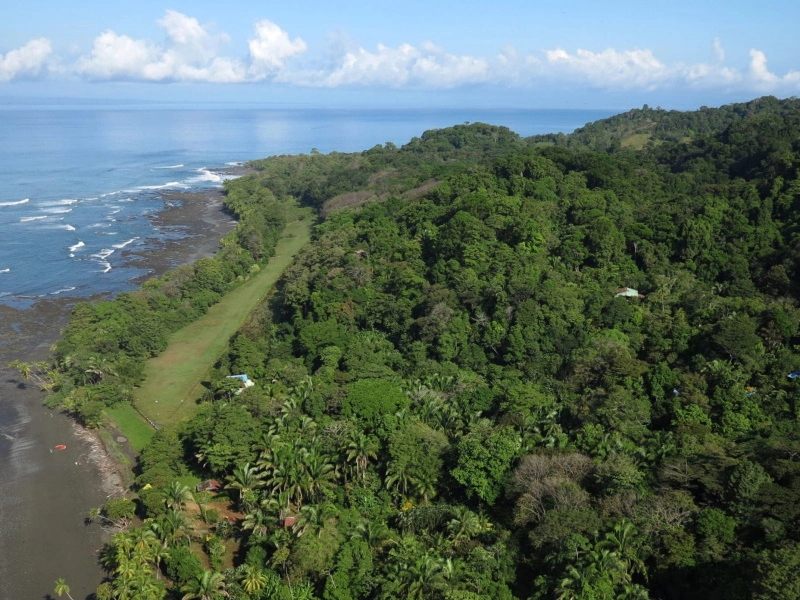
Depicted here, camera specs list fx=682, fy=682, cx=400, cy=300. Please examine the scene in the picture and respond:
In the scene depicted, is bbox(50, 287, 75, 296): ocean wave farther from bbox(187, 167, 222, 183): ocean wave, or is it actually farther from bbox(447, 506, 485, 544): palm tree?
bbox(187, 167, 222, 183): ocean wave

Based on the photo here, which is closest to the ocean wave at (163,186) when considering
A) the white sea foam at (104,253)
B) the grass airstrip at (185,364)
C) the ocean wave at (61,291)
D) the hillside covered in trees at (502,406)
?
the white sea foam at (104,253)

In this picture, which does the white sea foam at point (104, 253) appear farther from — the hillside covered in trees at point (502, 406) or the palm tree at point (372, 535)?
the palm tree at point (372, 535)

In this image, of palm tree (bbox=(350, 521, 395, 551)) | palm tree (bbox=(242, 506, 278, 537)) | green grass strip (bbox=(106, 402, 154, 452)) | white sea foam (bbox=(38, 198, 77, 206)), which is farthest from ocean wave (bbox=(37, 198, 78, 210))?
palm tree (bbox=(350, 521, 395, 551))

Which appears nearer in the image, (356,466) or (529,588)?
(529,588)

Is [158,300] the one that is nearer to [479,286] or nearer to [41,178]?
[479,286]

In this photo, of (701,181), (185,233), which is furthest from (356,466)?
(185,233)

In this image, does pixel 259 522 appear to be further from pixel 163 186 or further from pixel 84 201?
pixel 163 186
